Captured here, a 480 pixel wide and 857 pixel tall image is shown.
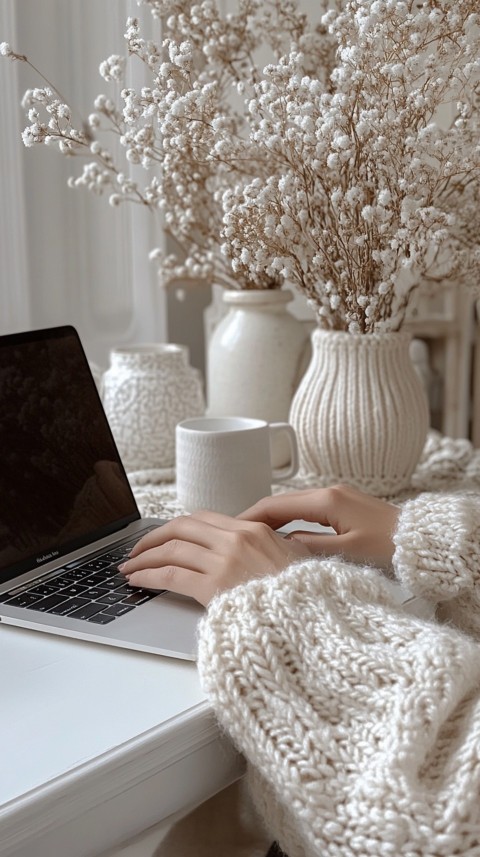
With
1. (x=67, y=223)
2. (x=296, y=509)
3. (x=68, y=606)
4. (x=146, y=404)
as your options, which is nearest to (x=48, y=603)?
(x=68, y=606)

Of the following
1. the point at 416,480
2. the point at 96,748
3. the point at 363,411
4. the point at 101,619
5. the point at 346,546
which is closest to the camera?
the point at 96,748

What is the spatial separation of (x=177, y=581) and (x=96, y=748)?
0.19 meters

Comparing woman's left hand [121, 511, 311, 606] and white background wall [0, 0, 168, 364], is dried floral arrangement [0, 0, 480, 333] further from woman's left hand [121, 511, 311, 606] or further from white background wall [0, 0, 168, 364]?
white background wall [0, 0, 168, 364]

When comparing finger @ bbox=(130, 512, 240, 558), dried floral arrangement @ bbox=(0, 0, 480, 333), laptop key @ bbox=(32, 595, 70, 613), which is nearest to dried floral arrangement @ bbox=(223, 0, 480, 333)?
dried floral arrangement @ bbox=(0, 0, 480, 333)

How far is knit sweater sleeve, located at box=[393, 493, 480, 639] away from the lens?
0.75 m

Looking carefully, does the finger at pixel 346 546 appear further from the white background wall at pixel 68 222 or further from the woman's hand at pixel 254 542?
the white background wall at pixel 68 222

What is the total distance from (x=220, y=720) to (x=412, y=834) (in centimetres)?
14

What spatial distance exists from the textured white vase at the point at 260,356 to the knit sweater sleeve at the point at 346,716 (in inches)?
22.5

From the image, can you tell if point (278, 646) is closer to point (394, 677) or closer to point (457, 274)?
point (394, 677)

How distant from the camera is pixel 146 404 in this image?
3.85ft

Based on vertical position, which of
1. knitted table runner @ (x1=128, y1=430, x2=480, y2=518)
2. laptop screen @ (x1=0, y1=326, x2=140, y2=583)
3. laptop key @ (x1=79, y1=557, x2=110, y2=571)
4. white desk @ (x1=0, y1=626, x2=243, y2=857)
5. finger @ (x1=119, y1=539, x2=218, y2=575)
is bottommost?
white desk @ (x1=0, y1=626, x2=243, y2=857)

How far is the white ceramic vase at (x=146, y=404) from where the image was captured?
1.17 metres

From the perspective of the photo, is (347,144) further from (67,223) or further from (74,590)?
(67,223)

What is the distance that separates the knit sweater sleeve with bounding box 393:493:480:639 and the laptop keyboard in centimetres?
20
